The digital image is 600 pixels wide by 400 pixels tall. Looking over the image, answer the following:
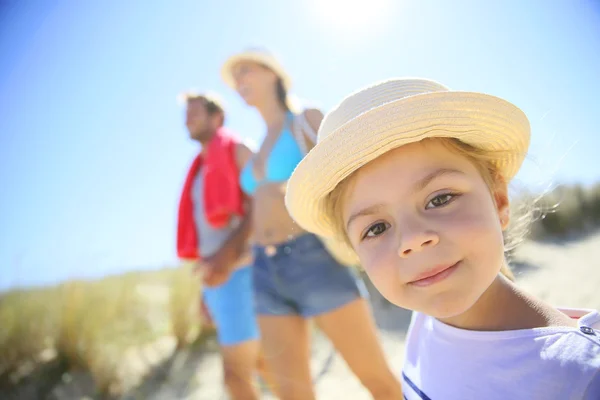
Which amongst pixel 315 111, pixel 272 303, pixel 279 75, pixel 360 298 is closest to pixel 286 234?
pixel 272 303

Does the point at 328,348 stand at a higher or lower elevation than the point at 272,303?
lower

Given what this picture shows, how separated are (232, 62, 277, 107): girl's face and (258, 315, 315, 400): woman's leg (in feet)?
4.59

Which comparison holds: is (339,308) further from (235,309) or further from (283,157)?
(235,309)

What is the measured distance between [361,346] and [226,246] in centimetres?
124

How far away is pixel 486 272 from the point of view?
37.7 inches

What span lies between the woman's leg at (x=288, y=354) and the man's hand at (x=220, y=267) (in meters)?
0.66

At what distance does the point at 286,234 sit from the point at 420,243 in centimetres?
121

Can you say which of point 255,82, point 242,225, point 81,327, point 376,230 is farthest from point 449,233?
point 81,327

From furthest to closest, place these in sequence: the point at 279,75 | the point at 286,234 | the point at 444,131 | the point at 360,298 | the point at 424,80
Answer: the point at 279,75 < the point at 286,234 < the point at 360,298 < the point at 424,80 < the point at 444,131

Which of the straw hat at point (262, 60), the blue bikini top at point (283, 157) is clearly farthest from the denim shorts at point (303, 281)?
the straw hat at point (262, 60)

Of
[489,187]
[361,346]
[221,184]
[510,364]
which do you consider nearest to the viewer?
[510,364]

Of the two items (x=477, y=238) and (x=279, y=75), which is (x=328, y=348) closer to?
(x=279, y=75)

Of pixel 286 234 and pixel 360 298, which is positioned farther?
pixel 286 234

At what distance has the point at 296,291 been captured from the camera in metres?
1.95
